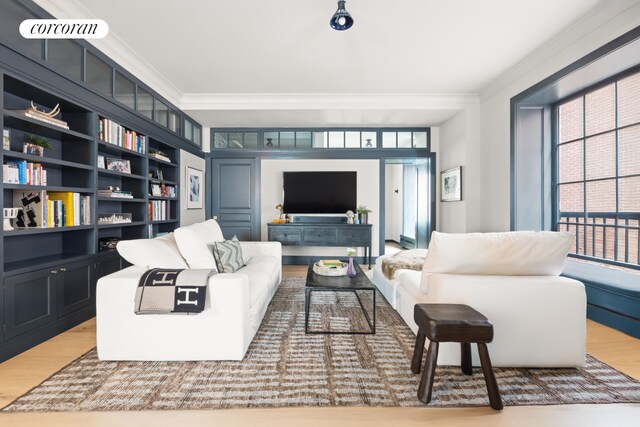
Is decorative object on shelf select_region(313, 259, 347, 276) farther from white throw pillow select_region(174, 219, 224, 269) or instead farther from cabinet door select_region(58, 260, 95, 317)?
cabinet door select_region(58, 260, 95, 317)

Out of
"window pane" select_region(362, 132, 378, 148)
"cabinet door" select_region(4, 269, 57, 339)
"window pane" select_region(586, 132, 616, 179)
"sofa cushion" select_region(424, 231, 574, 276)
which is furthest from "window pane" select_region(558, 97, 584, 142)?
"cabinet door" select_region(4, 269, 57, 339)

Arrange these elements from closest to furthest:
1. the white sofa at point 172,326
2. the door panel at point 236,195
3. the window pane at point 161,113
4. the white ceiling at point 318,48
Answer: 1. the white sofa at point 172,326
2. the white ceiling at point 318,48
3. the window pane at point 161,113
4. the door panel at point 236,195

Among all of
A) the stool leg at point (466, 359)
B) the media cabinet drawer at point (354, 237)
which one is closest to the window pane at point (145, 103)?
the media cabinet drawer at point (354, 237)

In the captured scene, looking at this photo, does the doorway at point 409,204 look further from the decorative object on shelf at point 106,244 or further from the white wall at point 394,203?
the decorative object on shelf at point 106,244

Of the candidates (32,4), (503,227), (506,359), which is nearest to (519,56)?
(503,227)

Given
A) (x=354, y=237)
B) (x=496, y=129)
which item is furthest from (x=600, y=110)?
(x=354, y=237)

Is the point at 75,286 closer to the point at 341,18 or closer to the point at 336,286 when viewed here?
the point at 336,286

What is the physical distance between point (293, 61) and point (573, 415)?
12.7 ft

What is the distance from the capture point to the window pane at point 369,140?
578 centimetres

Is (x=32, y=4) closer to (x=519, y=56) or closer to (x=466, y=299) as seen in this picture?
(x=466, y=299)

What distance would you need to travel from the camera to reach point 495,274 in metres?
1.96

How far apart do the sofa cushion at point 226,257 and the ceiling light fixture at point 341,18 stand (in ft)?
7.28

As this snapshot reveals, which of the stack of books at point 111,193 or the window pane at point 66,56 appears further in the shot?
the stack of books at point 111,193

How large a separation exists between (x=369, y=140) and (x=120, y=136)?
408 cm
